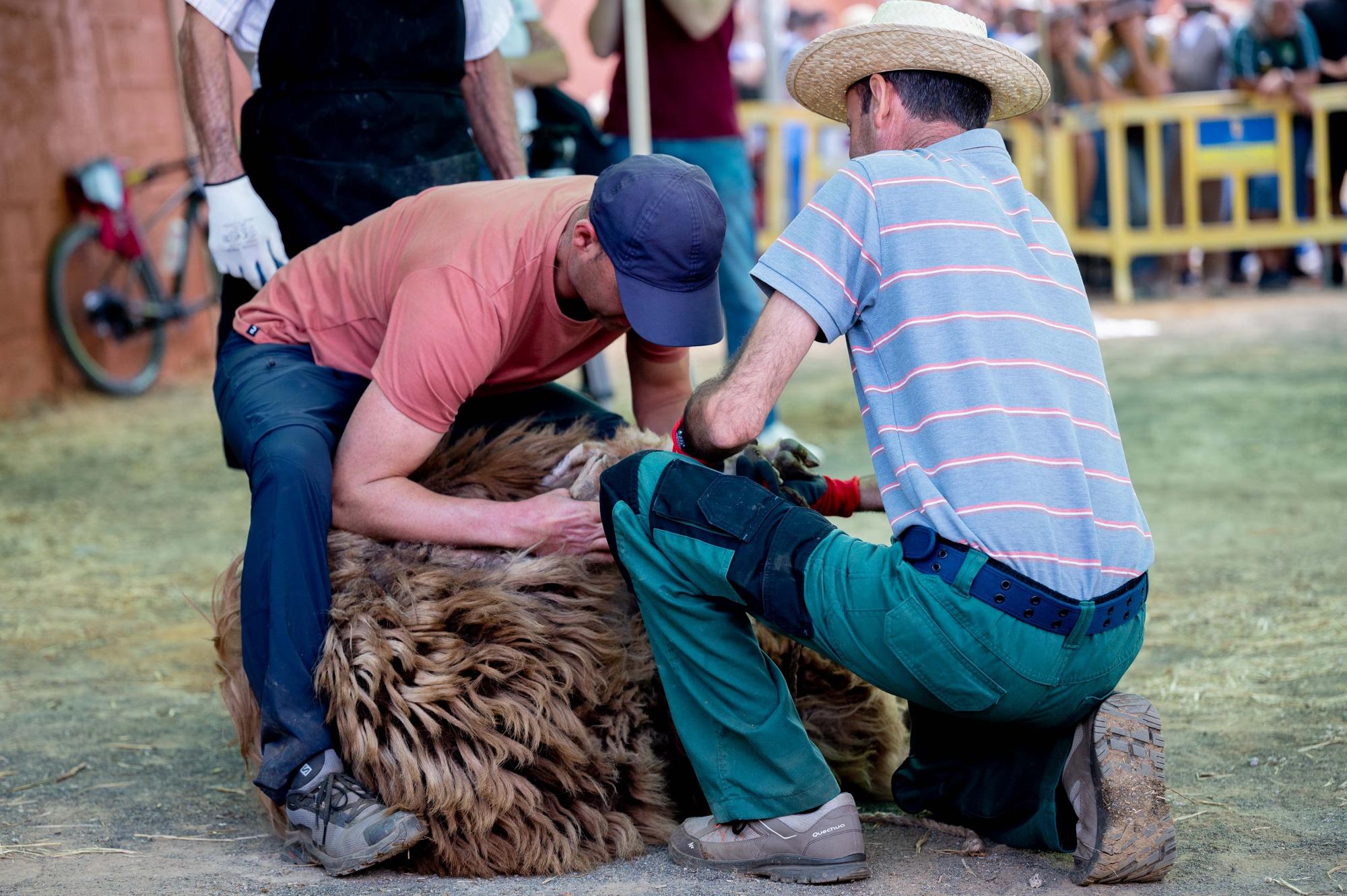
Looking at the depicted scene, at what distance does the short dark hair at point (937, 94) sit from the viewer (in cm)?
237

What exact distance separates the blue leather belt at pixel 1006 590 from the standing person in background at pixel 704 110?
336 cm

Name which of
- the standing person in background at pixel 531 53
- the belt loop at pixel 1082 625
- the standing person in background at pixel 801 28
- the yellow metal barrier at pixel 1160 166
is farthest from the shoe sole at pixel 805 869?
the standing person in background at pixel 801 28

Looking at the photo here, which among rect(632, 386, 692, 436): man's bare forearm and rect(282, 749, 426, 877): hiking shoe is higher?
rect(632, 386, 692, 436): man's bare forearm

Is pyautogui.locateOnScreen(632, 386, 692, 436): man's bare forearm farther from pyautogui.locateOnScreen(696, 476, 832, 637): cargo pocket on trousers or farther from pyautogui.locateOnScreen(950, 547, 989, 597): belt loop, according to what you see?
pyautogui.locateOnScreen(950, 547, 989, 597): belt loop

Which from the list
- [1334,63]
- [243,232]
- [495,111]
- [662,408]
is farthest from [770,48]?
[662,408]

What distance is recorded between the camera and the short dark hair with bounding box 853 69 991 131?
2371 mm

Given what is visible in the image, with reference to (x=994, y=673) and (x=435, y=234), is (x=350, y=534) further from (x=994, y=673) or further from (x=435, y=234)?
(x=994, y=673)

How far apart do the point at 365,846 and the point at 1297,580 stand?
282 centimetres

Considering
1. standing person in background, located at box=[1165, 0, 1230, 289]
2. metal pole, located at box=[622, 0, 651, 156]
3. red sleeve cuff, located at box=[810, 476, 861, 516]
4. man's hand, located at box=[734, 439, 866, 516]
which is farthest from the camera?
standing person in background, located at box=[1165, 0, 1230, 289]

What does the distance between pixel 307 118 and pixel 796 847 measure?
2.03m

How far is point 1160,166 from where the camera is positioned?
10.2 metres

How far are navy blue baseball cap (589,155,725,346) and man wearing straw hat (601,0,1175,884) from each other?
0.27m

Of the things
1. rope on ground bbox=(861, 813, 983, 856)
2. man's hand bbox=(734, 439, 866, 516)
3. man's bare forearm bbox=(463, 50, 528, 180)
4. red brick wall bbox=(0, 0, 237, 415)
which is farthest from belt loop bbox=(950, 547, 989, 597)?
red brick wall bbox=(0, 0, 237, 415)

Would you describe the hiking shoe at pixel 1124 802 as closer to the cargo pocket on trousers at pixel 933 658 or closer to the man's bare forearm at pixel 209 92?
the cargo pocket on trousers at pixel 933 658
